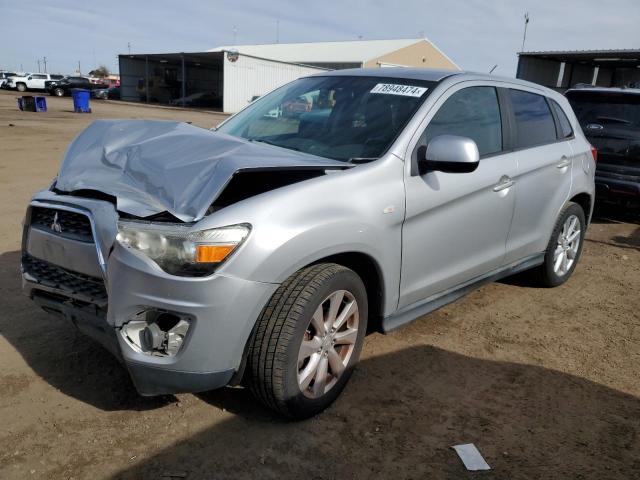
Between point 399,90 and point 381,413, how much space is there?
6.32 ft

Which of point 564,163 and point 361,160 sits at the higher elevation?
point 361,160

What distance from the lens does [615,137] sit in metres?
6.83

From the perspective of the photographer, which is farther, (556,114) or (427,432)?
(556,114)

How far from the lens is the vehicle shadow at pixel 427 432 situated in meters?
2.45

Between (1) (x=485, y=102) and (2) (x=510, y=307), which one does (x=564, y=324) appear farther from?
(1) (x=485, y=102)

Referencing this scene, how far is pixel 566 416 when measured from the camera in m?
2.93

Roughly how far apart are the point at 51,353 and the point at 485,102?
3207 millimetres

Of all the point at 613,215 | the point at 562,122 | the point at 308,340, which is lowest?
the point at 613,215

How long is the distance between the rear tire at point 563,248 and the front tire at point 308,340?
2366mm

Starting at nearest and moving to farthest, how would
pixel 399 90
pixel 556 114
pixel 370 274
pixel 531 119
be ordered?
pixel 370 274 < pixel 399 90 < pixel 531 119 < pixel 556 114

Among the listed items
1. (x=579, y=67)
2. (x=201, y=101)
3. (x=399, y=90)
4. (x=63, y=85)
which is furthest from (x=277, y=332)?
(x=63, y=85)

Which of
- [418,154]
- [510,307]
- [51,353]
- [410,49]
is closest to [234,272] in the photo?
[418,154]

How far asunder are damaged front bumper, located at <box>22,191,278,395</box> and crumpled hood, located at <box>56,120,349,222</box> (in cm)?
17

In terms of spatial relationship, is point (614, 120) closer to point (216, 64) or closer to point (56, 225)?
point (56, 225)
